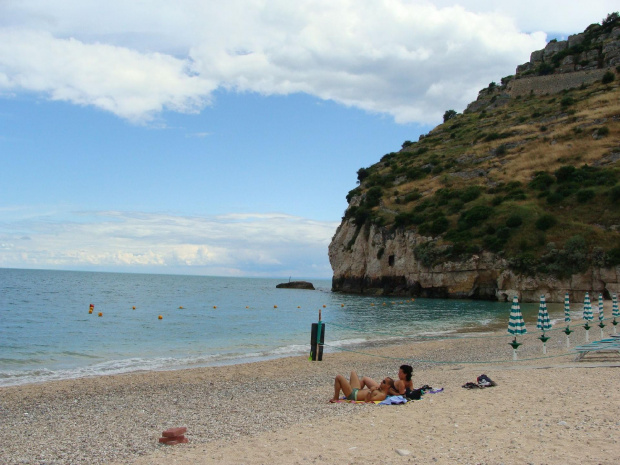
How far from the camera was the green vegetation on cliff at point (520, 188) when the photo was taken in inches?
1956

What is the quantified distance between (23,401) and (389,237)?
55.6 metres

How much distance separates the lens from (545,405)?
24.8 ft

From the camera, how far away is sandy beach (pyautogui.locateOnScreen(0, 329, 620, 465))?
5.79 m

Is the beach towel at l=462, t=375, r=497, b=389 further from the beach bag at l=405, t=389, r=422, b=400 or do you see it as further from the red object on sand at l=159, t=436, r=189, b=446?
the red object on sand at l=159, t=436, r=189, b=446

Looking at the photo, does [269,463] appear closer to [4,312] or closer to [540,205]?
[4,312]

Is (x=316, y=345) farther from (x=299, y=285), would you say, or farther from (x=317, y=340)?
(x=299, y=285)

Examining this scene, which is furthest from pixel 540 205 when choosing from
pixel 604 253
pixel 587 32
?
pixel 587 32

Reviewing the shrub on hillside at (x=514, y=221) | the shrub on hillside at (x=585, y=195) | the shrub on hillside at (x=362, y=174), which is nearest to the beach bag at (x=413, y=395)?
the shrub on hillside at (x=514, y=221)

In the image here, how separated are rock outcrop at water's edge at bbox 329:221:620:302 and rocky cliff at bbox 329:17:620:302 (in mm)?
127

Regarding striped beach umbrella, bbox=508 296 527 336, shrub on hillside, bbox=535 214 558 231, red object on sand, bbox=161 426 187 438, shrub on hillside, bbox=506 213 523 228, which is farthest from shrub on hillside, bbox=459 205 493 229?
red object on sand, bbox=161 426 187 438

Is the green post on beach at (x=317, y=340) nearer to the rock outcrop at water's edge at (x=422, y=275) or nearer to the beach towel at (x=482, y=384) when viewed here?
the beach towel at (x=482, y=384)

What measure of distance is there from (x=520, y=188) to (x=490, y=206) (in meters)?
5.22

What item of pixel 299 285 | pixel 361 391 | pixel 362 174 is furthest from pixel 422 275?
pixel 361 391

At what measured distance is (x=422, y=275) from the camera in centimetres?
5897
